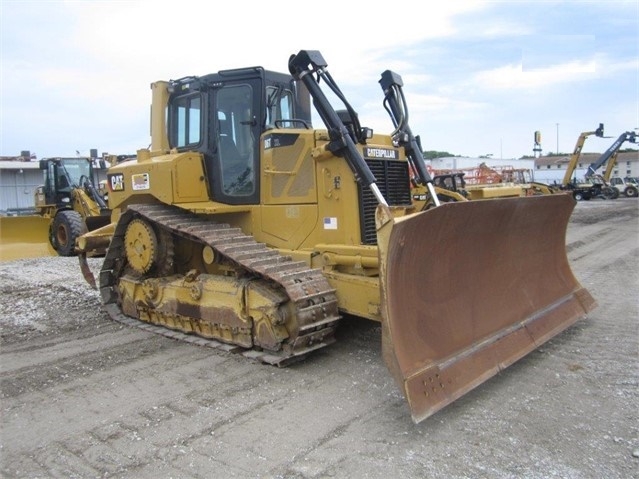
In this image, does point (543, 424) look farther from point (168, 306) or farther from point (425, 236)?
point (168, 306)

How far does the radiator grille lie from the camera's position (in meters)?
5.13

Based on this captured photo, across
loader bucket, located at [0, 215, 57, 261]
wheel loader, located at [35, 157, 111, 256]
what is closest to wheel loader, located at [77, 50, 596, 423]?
wheel loader, located at [35, 157, 111, 256]

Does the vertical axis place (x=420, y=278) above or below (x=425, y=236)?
below

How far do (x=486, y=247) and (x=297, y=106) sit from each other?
2718 millimetres

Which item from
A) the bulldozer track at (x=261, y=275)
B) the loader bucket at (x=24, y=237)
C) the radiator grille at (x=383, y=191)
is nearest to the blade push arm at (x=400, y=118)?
the radiator grille at (x=383, y=191)

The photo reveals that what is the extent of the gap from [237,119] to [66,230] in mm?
8996

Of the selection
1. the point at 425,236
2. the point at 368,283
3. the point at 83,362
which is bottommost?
the point at 83,362

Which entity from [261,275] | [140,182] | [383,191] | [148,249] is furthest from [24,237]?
[383,191]

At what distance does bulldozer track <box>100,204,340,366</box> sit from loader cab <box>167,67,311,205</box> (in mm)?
490

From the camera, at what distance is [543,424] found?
356cm

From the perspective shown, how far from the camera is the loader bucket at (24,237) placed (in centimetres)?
1288

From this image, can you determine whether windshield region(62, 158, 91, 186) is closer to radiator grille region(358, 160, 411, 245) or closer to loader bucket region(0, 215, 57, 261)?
loader bucket region(0, 215, 57, 261)

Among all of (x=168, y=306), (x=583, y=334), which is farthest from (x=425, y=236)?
(x=168, y=306)

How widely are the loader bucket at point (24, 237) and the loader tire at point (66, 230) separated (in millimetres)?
178
